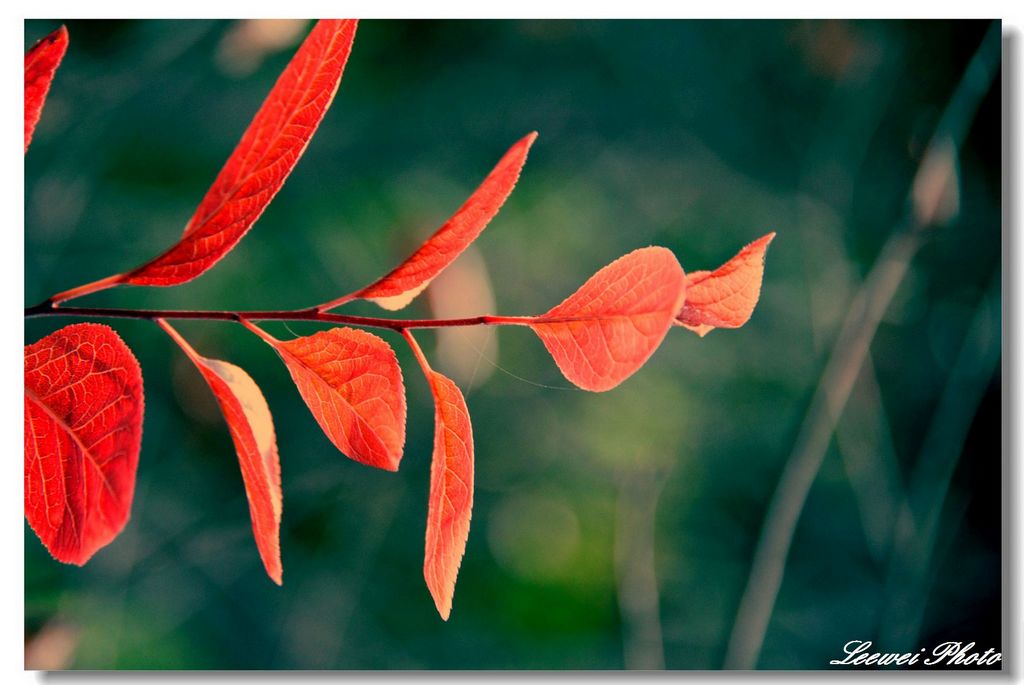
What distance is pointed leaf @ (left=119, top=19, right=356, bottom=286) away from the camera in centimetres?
40

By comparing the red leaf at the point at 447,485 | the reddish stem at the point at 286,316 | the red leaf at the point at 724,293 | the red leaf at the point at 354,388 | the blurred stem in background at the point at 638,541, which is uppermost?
the red leaf at the point at 724,293

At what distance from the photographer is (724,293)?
1.35 ft

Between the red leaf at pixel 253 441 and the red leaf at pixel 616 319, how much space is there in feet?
0.52

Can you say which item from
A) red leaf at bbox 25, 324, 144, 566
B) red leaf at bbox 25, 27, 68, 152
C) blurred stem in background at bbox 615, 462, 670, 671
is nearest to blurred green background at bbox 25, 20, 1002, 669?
blurred stem in background at bbox 615, 462, 670, 671

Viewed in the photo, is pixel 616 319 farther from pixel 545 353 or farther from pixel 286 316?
pixel 545 353

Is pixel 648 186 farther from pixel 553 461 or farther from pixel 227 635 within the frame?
pixel 227 635

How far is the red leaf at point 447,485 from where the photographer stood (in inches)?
16.5

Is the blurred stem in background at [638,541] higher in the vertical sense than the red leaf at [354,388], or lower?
lower

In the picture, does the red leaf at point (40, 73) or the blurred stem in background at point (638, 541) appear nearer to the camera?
the red leaf at point (40, 73)

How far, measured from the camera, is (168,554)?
897mm

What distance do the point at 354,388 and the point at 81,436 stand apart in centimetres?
13

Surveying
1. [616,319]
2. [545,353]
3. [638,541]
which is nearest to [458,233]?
[616,319]

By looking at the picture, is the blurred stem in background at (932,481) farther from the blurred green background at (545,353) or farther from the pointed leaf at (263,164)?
the pointed leaf at (263,164)

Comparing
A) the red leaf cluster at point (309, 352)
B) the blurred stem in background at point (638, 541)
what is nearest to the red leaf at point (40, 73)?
the red leaf cluster at point (309, 352)
